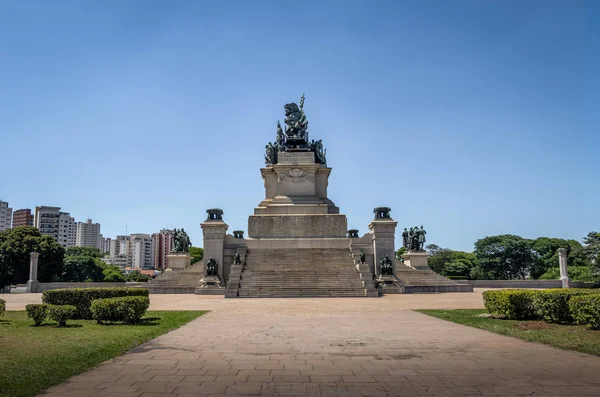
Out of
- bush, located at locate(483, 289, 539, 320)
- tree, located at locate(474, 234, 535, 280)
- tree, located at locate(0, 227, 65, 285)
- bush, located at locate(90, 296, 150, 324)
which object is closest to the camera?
bush, located at locate(90, 296, 150, 324)

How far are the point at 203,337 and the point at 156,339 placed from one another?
1215 millimetres

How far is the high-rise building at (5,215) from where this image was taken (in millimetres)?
170125

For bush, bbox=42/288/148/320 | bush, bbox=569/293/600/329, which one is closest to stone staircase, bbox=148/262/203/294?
bush, bbox=42/288/148/320

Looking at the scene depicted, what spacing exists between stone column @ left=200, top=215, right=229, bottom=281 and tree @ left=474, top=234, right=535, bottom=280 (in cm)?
6122

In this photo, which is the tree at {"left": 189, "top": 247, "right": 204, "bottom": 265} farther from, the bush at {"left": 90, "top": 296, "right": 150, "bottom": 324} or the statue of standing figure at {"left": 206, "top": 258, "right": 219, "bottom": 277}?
the bush at {"left": 90, "top": 296, "right": 150, "bottom": 324}

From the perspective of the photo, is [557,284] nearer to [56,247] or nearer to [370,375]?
[370,375]

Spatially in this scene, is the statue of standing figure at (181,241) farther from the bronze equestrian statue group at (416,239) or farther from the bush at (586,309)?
the bush at (586,309)

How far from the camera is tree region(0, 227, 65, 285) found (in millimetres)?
56188

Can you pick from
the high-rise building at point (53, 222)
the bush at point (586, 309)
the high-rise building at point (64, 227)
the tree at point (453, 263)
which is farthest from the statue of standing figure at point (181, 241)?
the high-rise building at point (64, 227)

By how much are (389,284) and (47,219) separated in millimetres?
170411

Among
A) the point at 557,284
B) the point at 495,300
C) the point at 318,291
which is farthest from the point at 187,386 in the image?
the point at 557,284

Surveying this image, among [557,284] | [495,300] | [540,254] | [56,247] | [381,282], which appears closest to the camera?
[495,300]

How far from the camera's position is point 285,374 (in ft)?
26.1

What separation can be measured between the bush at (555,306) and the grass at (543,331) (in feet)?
1.37
